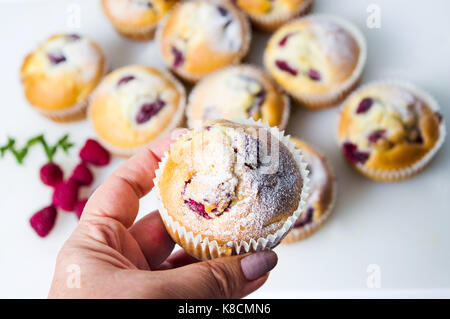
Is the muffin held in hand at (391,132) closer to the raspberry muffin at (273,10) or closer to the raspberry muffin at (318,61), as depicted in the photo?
the raspberry muffin at (318,61)

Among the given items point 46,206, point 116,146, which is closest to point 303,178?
point 116,146

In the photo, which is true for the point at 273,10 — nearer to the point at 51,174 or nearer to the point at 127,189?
the point at 127,189

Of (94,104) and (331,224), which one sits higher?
(94,104)

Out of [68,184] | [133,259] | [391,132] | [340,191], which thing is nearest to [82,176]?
[68,184]

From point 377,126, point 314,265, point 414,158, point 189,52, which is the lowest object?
point 314,265

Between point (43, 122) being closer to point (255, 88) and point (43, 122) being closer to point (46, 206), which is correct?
point (46, 206)

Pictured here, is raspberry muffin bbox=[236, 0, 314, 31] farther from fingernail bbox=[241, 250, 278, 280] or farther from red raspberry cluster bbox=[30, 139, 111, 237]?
fingernail bbox=[241, 250, 278, 280]
